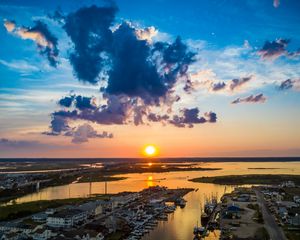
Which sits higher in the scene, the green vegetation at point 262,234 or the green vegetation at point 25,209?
the green vegetation at point 25,209

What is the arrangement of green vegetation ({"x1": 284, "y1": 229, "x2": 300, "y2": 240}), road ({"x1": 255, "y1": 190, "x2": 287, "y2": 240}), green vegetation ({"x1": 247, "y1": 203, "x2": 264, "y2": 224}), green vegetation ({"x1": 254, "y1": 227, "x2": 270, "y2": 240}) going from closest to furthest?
green vegetation ({"x1": 254, "y1": 227, "x2": 270, "y2": 240}), green vegetation ({"x1": 284, "y1": 229, "x2": 300, "y2": 240}), road ({"x1": 255, "y1": 190, "x2": 287, "y2": 240}), green vegetation ({"x1": 247, "y1": 203, "x2": 264, "y2": 224})

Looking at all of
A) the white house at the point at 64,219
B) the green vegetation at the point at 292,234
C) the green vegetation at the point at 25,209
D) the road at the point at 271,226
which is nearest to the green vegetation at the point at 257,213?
the road at the point at 271,226

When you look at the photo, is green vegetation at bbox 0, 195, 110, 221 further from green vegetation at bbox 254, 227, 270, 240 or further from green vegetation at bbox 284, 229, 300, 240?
green vegetation at bbox 284, 229, 300, 240

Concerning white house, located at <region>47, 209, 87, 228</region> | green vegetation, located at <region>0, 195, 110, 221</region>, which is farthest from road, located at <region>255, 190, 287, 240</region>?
green vegetation, located at <region>0, 195, 110, 221</region>

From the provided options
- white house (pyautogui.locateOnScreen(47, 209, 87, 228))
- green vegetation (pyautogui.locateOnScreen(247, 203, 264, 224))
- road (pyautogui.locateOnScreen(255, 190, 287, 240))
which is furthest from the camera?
green vegetation (pyautogui.locateOnScreen(247, 203, 264, 224))

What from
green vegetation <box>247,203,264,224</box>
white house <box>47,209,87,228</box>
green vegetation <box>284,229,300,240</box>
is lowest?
green vegetation <box>284,229,300,240</box>

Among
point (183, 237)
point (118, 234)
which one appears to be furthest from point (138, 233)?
point (183, 237)

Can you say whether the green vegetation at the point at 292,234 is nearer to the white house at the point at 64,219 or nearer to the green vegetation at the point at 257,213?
the green vegetation at the point at 257,213

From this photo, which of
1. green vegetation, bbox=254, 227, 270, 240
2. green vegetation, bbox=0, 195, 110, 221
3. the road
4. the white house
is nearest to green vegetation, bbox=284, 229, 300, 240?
the road

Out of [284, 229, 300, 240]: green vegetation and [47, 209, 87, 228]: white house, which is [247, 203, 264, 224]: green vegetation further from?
[47, 209, 87, 228]: white house

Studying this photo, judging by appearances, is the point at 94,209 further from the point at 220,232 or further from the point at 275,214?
the point at 275,214

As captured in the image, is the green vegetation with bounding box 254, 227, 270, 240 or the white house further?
the white house

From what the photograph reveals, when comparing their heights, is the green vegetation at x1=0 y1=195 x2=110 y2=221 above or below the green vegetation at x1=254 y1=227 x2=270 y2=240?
above
